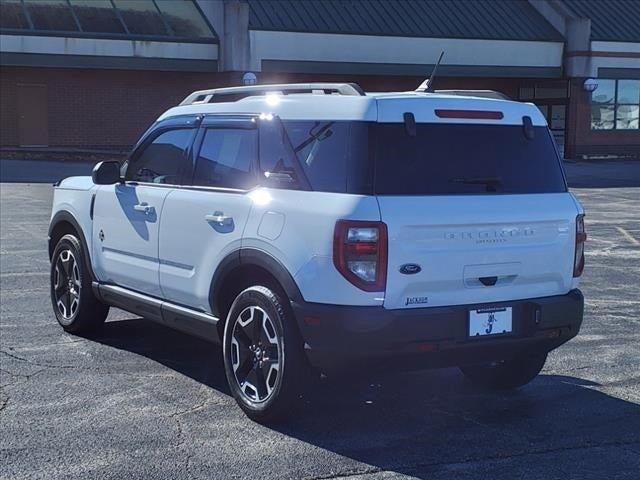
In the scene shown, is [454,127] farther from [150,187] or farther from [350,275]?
[150,187]

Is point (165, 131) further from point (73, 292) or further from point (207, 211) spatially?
point (73, 292)

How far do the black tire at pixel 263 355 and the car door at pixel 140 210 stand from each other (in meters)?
1.07

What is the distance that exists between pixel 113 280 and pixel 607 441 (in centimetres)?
388

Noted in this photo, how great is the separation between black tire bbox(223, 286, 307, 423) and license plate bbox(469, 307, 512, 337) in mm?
998

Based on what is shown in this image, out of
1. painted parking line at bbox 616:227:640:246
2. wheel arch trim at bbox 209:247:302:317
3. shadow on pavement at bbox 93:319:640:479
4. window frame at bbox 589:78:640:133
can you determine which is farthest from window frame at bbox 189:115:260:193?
window frame at bbox 589:78:640:133

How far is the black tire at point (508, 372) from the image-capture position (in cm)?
663

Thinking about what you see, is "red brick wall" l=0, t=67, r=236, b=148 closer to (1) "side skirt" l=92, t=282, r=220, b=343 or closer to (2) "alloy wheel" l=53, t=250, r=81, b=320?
(2) "alloy wheel" l=53, t=250, r=81, b=320

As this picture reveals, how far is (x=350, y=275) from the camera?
5.32 metres

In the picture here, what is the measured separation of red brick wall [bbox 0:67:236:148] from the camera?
3288 cm

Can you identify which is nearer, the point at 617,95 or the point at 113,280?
the point at 113,280

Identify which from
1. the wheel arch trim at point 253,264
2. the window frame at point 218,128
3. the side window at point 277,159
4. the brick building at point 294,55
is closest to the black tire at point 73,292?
the window frame at point 218,128

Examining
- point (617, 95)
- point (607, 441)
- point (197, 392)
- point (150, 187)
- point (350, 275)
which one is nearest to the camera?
point (350, 275)

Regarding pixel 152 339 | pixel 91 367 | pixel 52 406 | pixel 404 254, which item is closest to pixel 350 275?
pixel 404 254

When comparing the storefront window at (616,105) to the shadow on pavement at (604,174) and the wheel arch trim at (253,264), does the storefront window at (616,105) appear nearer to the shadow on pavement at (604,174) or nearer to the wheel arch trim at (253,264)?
the shadow on pavement at (604,174)
